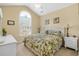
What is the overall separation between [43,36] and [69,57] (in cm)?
50

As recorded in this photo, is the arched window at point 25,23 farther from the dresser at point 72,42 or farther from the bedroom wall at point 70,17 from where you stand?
the dresser at point 72,42

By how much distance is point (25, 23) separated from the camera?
7.18 feet

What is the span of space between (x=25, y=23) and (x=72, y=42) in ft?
2.49

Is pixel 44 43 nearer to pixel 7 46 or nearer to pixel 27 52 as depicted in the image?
pixel 27 52

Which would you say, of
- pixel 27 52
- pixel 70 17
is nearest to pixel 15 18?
pixel 27 52

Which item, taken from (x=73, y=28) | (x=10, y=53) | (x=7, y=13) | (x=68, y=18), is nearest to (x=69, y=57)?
(x=73, y=28)

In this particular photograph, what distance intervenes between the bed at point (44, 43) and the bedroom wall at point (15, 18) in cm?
12

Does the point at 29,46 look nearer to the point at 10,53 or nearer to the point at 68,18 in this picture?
the point at 10,53

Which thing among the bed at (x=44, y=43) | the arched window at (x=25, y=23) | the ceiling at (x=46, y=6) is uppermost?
the ceiling at (x=46, y=6)

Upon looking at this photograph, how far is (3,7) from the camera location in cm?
209

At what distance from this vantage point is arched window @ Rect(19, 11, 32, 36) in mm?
2154

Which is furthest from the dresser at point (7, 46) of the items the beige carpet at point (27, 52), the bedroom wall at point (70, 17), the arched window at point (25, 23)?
the bedroom wall at point (70, 17)

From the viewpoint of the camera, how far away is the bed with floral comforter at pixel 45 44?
2070 mm

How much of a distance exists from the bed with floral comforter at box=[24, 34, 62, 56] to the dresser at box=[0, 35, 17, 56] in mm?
191
